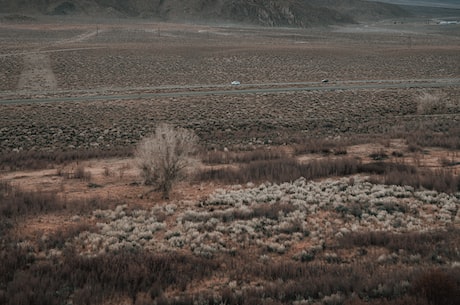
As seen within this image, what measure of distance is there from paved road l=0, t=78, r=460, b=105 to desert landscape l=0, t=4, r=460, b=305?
711 millimetres

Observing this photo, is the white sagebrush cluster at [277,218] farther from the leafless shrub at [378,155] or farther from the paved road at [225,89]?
the paved road at [225,89]

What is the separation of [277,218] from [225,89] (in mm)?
32177

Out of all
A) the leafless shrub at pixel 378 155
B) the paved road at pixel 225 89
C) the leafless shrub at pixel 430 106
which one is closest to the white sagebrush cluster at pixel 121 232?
the leafless shrub at pixel 378 155

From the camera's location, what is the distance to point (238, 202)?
14.1m

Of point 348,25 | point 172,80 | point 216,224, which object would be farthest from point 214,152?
point 348,25

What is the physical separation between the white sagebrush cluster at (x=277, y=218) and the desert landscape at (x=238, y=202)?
51 millimetres

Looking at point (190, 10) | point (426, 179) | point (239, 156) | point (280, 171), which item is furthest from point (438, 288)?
point (190, 10)

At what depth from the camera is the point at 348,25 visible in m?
197

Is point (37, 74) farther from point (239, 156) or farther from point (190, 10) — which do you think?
point (190, 10)

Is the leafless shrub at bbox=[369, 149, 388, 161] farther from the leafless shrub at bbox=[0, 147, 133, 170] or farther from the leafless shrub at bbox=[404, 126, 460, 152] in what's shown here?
the leafless shrub at bbox=[0, 147, 133, 170]

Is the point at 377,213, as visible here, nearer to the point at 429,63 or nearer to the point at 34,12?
the point at 429,63

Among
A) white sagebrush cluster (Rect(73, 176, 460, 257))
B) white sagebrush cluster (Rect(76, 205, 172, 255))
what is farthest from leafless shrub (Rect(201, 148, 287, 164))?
white sagebrush cluster (Rect(76, 205, 172, 255))

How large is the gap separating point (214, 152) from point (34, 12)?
6404 inches

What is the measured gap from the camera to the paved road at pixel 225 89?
37894 mm
